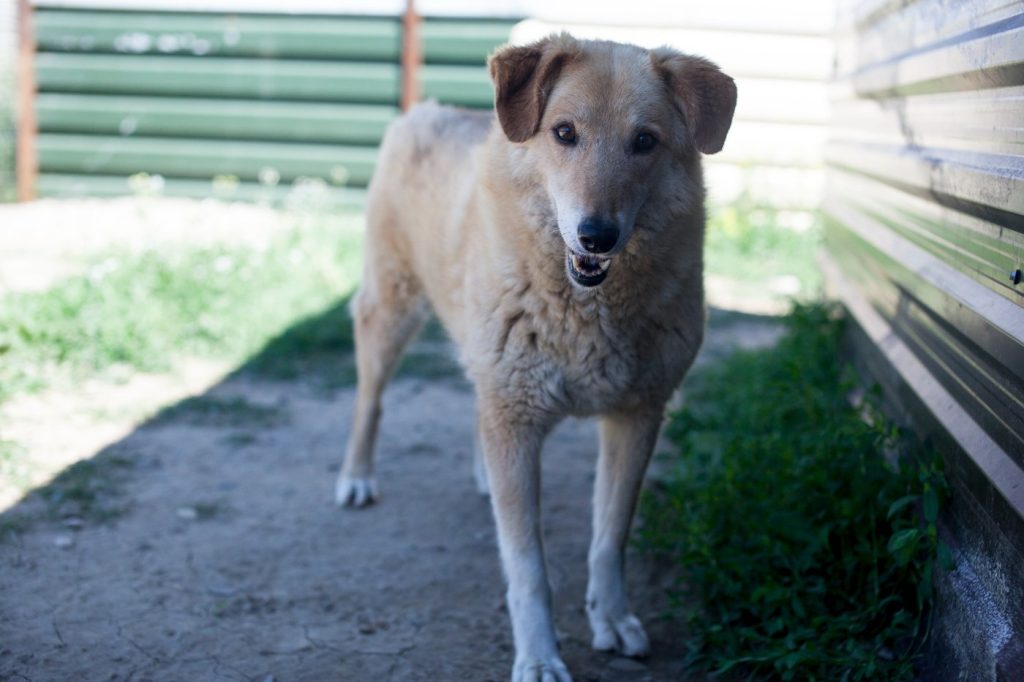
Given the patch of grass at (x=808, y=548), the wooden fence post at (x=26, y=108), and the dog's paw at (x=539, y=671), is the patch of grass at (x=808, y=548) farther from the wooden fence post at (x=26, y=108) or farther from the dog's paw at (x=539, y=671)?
the wooden fence post at (x=26, y=108)

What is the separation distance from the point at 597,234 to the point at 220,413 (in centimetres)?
290

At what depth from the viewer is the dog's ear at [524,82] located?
9.75ft

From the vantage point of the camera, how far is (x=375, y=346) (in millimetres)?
4184

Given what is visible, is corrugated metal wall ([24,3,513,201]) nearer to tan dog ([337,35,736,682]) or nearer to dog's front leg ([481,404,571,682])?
tan dog ([337,35,736,682])

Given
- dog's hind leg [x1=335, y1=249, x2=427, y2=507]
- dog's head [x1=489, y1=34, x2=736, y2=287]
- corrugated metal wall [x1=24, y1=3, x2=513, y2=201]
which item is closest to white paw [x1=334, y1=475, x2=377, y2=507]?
dog's hind leg [x1=335, y1=249, x2=427, y2=507]

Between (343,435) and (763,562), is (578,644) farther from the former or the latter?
(343,435)

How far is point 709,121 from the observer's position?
295 cm

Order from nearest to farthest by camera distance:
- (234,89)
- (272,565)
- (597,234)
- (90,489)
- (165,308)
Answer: (597,234)
(272,565)
(90,489)
(165,308)
(234,89)

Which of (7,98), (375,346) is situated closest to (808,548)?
(375,346)

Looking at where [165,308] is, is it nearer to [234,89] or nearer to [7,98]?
[234,89]

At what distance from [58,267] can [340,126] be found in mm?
2936

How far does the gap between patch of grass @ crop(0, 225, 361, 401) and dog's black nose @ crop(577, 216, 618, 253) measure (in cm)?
309

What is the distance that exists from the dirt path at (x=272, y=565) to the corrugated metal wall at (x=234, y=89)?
464 cm

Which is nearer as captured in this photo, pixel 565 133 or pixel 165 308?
pixel 565 133
